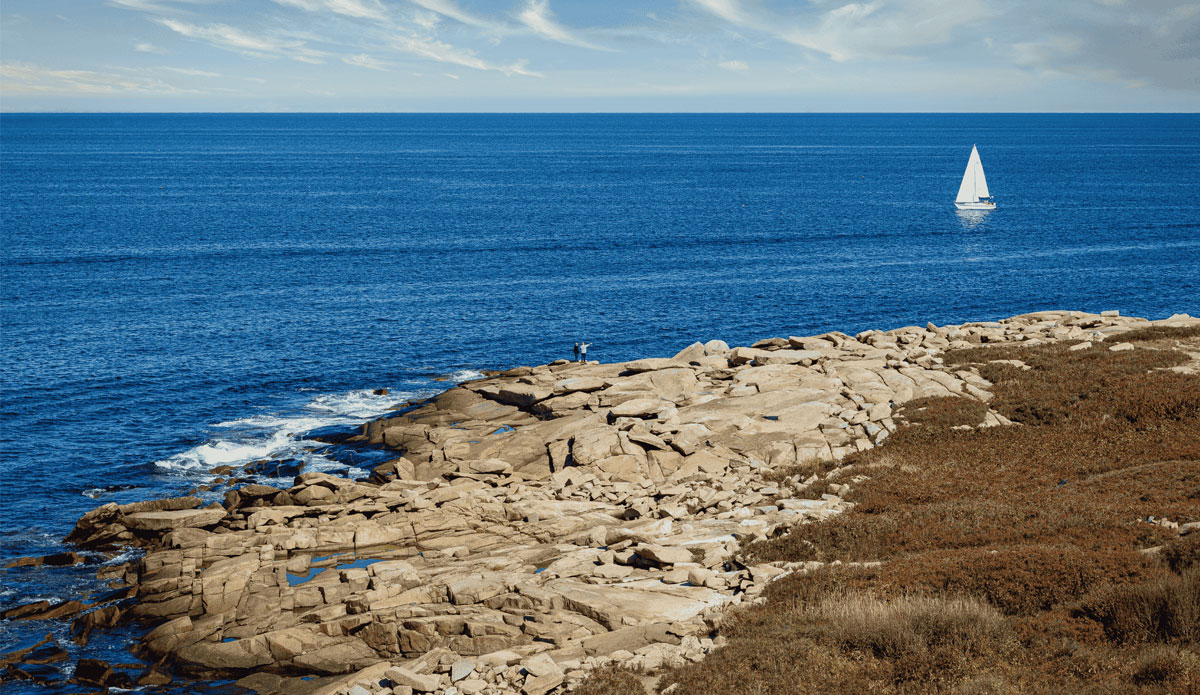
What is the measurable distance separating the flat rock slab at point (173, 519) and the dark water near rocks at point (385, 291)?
322cm

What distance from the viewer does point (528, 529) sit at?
106ft

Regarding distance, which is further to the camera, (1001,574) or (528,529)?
(528,529)

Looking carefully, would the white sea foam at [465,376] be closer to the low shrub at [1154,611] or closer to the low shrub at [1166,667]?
the low shrub at [1154,611]

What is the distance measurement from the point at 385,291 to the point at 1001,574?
7320 centimetres

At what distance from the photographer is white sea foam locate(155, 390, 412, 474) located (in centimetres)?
4694

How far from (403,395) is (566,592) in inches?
1423

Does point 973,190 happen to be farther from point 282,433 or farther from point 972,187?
point 282,433

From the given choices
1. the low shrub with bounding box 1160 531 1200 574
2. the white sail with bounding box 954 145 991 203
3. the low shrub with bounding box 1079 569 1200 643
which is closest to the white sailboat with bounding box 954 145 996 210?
the white sail with bounding box 954 145 991 203

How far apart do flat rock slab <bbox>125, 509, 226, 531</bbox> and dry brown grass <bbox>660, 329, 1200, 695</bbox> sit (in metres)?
22.8

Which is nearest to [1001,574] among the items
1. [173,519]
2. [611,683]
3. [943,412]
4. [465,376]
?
[611,683]

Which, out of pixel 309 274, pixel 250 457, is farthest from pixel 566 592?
pixel 309 274

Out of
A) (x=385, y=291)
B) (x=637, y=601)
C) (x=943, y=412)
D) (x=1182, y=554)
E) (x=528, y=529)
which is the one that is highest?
(x=1182, y=554)

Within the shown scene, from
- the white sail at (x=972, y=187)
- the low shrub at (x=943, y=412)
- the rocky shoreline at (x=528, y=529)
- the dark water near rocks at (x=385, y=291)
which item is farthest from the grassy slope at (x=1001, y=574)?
the white sail at (x=972, y=187)

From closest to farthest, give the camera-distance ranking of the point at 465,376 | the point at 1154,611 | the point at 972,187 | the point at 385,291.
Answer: the point at 1154,611 → the point at 465,376 → the point at 385,291 → the point at 972,187
